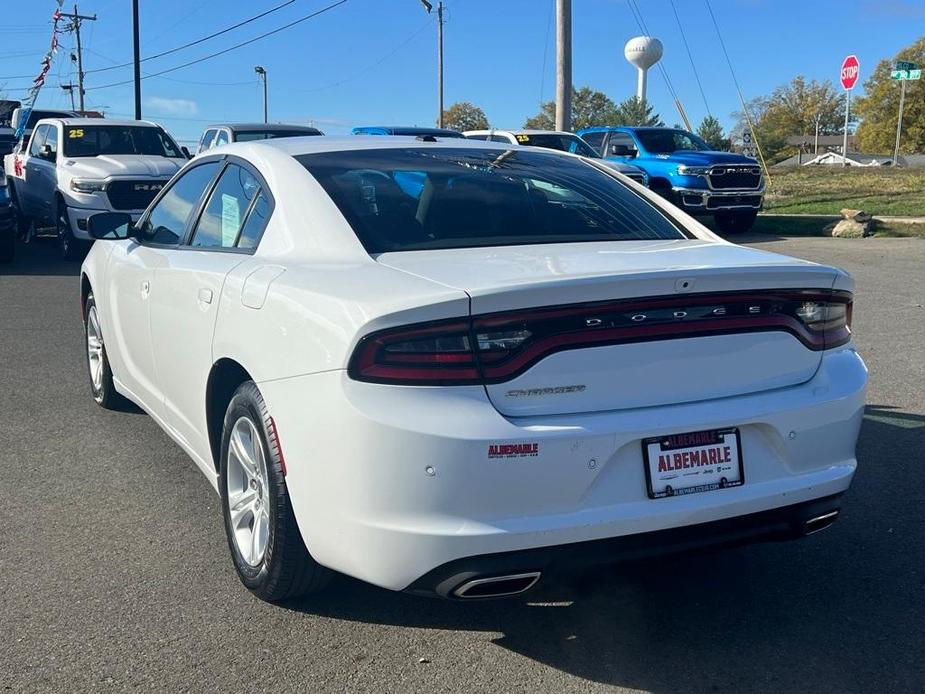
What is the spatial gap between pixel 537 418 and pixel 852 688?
1.25m

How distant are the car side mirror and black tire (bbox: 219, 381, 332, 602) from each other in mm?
2059

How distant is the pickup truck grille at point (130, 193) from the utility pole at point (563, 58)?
9400mm

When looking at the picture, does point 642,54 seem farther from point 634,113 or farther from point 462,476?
point 462,476

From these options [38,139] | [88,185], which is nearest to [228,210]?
[88,185]

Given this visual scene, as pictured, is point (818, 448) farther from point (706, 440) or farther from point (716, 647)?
point (716, 647)

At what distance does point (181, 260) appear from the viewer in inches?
171

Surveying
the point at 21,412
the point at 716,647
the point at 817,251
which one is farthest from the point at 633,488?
the point at 817,251

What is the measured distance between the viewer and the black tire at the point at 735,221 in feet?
61.0

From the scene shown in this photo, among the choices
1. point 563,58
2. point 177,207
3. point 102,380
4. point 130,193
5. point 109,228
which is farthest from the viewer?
point 563,58

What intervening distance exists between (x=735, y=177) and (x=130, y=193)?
10307mm

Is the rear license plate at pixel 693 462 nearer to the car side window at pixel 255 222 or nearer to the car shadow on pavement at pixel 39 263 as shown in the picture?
the car side window at pixel 255 222

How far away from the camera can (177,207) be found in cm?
496

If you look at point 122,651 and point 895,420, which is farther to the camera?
point 895,420

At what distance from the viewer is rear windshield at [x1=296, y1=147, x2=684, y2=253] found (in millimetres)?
3695
